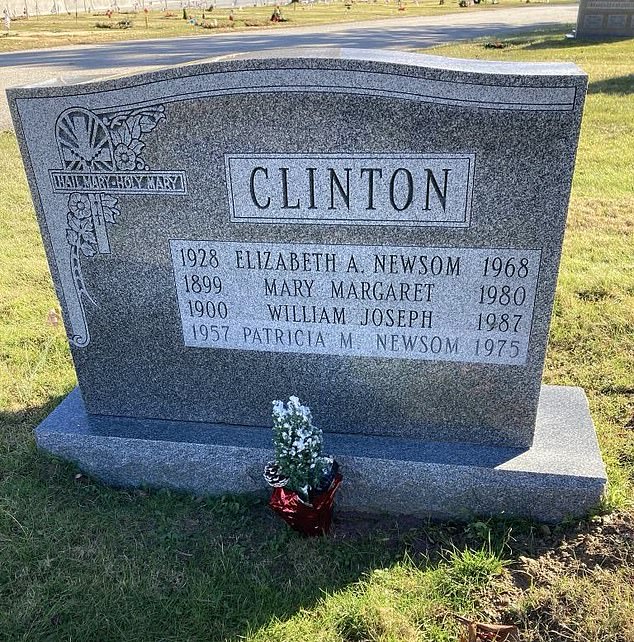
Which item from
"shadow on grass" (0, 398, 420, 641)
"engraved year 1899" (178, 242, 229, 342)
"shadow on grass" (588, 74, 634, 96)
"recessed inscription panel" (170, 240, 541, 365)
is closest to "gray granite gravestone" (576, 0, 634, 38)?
"shadow on grass" (588, 74, 634, 96)

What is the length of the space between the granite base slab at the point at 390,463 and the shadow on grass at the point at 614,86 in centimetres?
893

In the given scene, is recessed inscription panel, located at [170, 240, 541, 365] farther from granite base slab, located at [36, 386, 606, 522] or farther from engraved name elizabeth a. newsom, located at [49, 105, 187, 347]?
granite base slab, located at [36, 386, 606, 522]

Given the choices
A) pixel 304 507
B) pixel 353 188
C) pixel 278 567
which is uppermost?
pixel 353 188

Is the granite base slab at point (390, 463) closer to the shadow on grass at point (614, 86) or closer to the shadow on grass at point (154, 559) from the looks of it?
the shadow on grass at point (154, 559)

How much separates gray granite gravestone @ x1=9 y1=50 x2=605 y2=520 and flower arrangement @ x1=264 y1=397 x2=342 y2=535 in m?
0.24

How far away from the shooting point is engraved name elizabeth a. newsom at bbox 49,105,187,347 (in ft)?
9.09

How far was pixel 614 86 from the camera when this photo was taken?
10906 millimetres

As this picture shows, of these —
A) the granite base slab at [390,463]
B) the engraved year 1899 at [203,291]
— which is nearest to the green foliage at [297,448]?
the granite base slab at [390,463]

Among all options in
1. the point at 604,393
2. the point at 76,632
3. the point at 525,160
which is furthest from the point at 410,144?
the point at 76,632

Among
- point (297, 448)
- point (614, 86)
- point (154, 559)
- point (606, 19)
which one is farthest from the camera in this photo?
point (606, 19)

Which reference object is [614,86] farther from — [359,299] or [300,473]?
[300,473]

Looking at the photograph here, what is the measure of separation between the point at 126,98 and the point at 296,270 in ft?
3.42

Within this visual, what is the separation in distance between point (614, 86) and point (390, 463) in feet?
34.2

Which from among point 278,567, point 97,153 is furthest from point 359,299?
point 97,153
